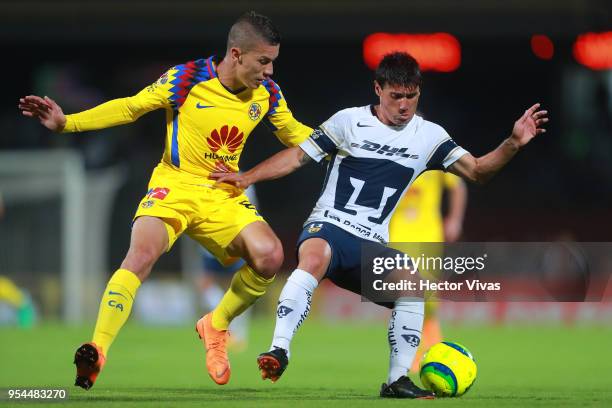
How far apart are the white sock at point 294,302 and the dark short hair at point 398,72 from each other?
1205 mm

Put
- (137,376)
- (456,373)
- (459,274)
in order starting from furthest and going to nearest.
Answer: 1. (137,376)
2. (459,274)
3. (456,373)

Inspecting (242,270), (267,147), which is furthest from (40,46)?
(242,270)

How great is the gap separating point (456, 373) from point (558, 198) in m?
13.5

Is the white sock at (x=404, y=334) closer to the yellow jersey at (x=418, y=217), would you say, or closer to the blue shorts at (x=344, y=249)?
the blue shorts at (x=344, y=249)

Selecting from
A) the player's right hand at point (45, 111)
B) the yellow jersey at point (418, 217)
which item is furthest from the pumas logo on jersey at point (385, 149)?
the yellow jersey at point (418, 217)

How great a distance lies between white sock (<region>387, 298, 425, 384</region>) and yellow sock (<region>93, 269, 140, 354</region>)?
1.51 metres

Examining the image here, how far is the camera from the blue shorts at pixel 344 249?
7.34 metres

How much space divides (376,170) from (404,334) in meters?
0.97

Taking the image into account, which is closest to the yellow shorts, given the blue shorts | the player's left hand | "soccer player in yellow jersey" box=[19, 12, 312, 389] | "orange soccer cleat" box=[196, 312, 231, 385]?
"soccer player in yellow jersey" box=[19, 12, 312, 389]

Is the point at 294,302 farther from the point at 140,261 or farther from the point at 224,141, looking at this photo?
the point at 224,141

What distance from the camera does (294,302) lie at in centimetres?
716

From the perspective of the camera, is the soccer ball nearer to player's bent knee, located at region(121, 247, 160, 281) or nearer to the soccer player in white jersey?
the soccer player in white jersey

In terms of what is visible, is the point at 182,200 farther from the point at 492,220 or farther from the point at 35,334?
the point at 492,220

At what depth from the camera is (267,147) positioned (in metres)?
20.7
